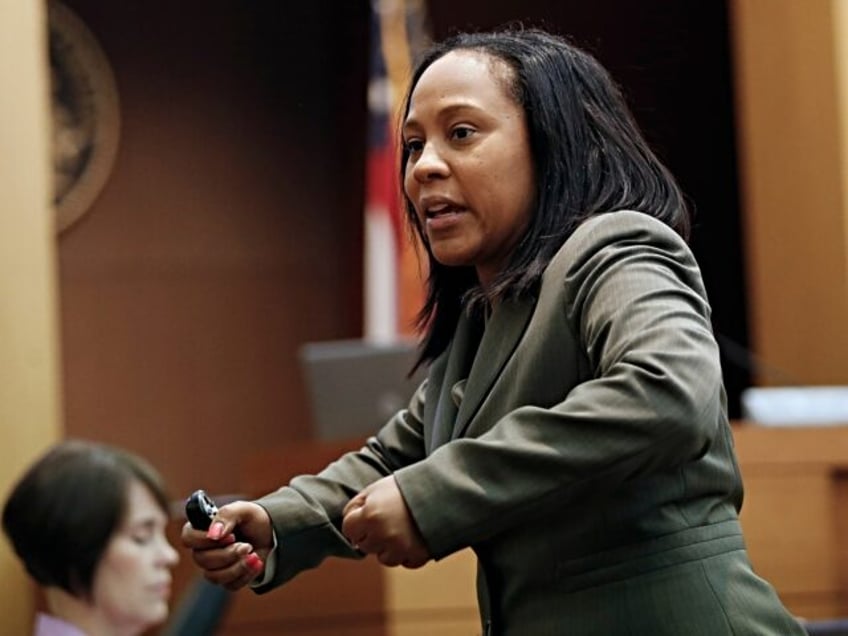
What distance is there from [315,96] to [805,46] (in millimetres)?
3928

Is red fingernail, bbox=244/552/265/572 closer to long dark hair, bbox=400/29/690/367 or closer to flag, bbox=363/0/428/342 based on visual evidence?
long dark hair, bbox=400/29/690/367

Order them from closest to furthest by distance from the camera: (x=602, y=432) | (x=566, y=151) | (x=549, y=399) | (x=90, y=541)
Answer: (x=602, y=432), (x=549, y=399), (x=566, y=151), (x=90, y=541)

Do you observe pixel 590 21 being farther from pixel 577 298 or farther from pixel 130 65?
pixel 577 298

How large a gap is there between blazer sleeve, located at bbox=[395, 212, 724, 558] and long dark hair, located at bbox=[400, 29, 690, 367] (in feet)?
0.57

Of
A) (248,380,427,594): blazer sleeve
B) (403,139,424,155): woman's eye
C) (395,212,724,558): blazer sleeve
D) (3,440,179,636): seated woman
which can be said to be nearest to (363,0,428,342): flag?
(3,440,179,636): seated woman

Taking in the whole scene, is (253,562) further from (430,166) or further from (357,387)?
(357,387)

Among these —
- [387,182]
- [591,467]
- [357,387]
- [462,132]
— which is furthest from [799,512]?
[387,182]

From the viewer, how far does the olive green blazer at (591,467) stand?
164 cm

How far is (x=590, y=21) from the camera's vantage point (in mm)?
8664

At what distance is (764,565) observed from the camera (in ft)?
15.2

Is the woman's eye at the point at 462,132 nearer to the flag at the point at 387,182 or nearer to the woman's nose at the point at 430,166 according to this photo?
the woman's nose at the point at 430,166

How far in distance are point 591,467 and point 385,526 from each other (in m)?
0.20

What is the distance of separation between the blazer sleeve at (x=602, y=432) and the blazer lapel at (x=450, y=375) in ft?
0.85

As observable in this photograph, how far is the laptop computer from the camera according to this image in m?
5.45
